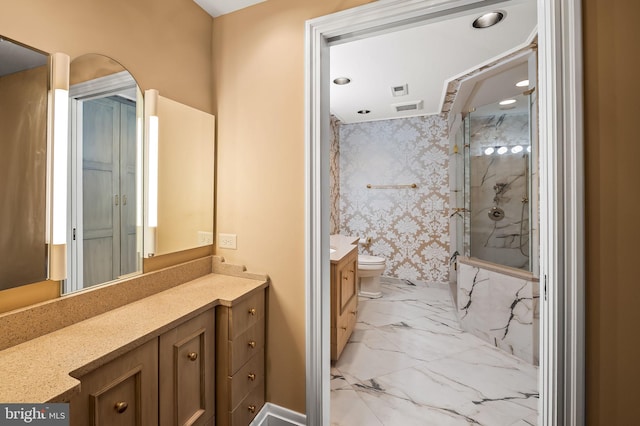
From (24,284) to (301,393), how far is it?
1.37 metres

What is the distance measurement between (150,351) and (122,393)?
0.14 m

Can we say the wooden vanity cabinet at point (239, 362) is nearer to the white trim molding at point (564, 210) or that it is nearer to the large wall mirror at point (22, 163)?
the large wall mirror at point (22, 163)

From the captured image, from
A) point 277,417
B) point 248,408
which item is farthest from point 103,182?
point 277,417

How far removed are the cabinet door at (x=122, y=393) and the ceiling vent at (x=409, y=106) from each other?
146 inches

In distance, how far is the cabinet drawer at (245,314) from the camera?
1.36m

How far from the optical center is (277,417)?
1.60 metres

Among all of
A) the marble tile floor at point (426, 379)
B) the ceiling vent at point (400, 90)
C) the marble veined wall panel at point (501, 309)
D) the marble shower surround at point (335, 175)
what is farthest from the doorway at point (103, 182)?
the marble shower surround at point (335, 175)

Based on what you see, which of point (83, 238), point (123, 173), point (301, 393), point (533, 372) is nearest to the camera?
point (83, 238)

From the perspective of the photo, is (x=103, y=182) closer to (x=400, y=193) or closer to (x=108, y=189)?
(x=108, y=189)

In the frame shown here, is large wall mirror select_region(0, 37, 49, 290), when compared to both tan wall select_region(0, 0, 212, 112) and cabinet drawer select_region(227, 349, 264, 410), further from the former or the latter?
cabinet drawer select_region(227, 349, 264, 410)

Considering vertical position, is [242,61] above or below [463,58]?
below

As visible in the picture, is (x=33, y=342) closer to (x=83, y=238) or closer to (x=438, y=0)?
(x=83, y=238)

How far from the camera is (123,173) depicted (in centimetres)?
136

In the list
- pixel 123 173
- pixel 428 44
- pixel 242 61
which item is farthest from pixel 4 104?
pixel 428 44
